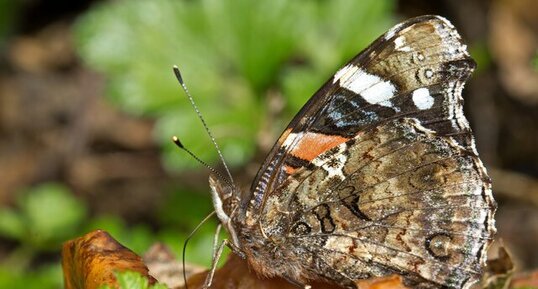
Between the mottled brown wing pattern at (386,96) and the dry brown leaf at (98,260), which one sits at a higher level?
the mottled brown wing pattern at (386,96)

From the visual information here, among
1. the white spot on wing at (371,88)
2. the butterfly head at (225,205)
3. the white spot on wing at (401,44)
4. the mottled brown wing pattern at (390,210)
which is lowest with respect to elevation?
the butterfly head at (225,205)

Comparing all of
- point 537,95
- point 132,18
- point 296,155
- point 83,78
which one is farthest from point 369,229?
point 83,78

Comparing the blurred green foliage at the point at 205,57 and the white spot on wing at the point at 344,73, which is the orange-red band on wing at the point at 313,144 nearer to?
the white spot on wing at the point at 344,73

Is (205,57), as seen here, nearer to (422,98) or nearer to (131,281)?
(422,98)

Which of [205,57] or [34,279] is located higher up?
[205,57]

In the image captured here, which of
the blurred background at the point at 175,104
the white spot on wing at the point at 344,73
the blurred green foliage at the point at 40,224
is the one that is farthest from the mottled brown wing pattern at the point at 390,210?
the blurred green foliage at the point at 40,224

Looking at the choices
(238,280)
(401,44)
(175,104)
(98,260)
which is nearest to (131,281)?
(98,260)

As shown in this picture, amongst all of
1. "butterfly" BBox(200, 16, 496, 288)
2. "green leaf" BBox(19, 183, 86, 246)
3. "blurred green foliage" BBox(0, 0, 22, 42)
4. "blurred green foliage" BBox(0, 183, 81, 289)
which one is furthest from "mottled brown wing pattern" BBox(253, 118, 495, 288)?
"blurred green foliage" BBox(0, 0, 22, 42)

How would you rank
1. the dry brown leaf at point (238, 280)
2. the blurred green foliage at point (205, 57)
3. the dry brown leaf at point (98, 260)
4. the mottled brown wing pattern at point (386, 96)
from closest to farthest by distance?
1. the dry brown leaf at point (98, 260)
2. the dry brown leaf at point (238, 280)
3. the mottled brown wing pattern at point (386, 96)
4. the blurred green foliage at point (205, 57)
